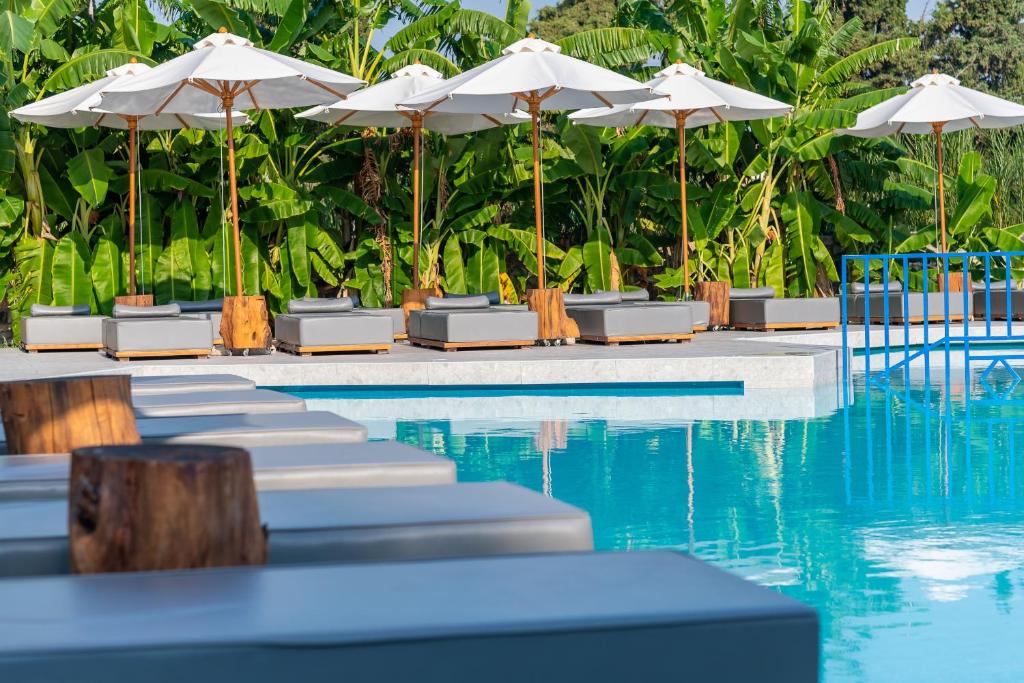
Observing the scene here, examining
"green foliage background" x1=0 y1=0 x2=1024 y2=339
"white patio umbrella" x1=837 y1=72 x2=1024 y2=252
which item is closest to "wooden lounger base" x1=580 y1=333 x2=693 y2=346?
"green foliage background" x1=0 y1=0 x2=1024 y2=339

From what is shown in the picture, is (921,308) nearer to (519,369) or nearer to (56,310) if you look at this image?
(519,369)

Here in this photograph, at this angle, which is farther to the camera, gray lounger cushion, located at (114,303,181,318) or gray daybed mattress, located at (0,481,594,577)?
gray lounger cushion, located at (114,303,181,318)

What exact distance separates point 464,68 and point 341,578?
55.7 feet

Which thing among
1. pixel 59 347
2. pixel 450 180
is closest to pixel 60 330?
pixel 59 347

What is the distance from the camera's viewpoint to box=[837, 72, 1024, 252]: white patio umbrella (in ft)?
53.6

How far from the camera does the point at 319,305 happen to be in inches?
532

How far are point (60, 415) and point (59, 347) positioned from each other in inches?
393

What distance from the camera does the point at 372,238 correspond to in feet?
59.5

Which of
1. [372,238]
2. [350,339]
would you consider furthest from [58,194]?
[350,339]

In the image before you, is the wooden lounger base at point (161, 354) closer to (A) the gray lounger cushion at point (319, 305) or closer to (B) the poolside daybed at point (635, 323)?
(A) the gray lounger cushion at point (319, 305)

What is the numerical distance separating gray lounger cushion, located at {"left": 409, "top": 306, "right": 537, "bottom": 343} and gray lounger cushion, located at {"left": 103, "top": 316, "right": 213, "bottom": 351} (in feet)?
7.52

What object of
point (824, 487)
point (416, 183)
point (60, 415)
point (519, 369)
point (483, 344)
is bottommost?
point (824, 487)

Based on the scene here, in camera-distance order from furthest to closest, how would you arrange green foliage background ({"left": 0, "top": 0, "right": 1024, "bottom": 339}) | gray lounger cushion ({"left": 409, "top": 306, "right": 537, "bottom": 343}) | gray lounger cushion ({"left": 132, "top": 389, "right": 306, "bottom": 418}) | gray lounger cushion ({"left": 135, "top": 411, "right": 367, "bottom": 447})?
green foliage background ({"left": 0, "top": 0, "right": 1024, "bottom": 339}) < gray lounger cushion ({"left": 409, "top": 306, "right": 537, "bottom": 343}) < gray lounger cushion ({"left": 132, "top": 389, "right": 306, "bottom": 418}) < gray lounger cushion ({"left": 135, "top": 411, "right": 367, "bottom": 447})

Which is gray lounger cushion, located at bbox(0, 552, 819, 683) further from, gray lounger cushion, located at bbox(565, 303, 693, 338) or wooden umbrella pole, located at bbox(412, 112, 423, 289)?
wooden umbrella pole, located at bbox(412, 112, 423, 289)
